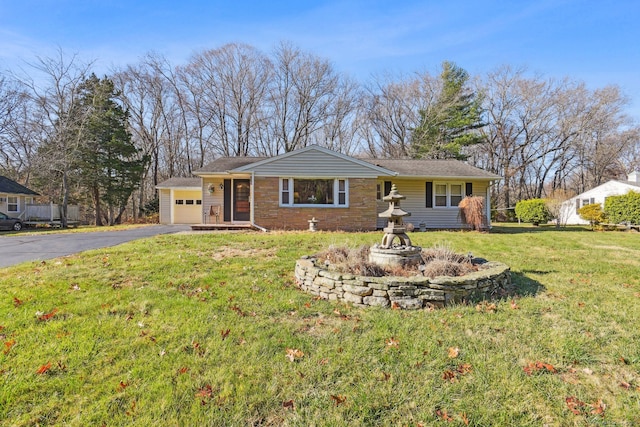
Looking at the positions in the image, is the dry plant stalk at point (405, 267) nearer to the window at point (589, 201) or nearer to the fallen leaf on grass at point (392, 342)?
the fallen leaf on grass at point (392, 342)

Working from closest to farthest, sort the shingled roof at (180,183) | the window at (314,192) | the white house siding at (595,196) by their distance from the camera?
the window at (314,192), the shingled roof at (180,183), the white house siding at (595,196)

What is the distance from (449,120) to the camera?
→ 2662cm

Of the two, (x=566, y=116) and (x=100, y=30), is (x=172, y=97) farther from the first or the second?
(x=566, y=116)

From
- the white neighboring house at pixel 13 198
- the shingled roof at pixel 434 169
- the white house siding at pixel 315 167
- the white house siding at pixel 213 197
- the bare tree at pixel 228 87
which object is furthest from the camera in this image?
the bare tree at pixel 228 87

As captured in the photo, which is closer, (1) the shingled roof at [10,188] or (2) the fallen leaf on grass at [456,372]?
(2) the fallen leaf on grass at [456,372]

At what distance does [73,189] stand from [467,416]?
2916 centimetres

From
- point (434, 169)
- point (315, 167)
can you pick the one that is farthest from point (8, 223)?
point (434, 169)

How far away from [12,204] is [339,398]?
27.2 m

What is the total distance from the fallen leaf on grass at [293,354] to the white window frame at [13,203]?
85.8 ft

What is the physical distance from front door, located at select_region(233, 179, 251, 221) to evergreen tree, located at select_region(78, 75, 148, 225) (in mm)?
12312

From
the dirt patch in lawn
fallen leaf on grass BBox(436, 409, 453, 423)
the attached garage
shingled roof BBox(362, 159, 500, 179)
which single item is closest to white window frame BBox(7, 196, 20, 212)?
the attached garage

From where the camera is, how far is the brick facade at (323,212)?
1341 cm

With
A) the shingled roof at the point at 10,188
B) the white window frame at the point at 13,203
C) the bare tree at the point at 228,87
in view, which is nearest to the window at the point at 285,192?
the bare tree at the point at 228,87

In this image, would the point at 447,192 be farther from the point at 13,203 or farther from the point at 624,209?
the point at 13,203
